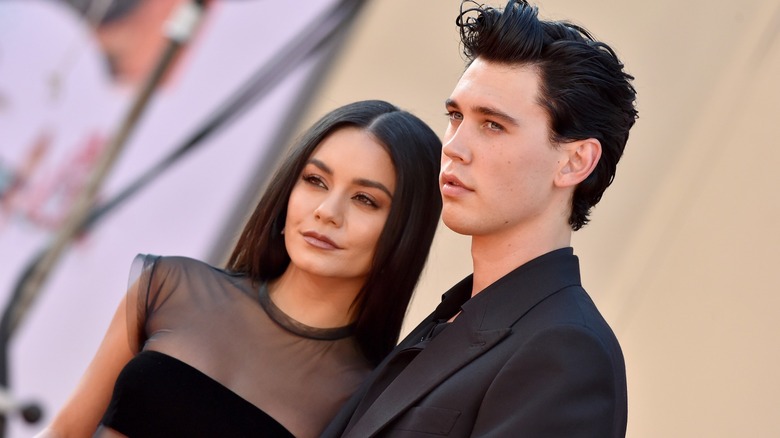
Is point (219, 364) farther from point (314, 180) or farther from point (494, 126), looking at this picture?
point (494, 126)

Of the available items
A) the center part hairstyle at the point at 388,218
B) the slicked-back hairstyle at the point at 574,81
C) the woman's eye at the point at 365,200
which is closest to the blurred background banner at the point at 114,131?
the center part hairstyle at the point at 388,218

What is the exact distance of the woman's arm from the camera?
209 centimetres

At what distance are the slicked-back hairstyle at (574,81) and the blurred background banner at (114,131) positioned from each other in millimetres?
2141

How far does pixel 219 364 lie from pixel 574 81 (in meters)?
0.90

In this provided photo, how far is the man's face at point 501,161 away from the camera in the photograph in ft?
5.27

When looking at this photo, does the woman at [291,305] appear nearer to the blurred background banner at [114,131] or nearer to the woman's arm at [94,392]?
the woman's arm at [94,392]

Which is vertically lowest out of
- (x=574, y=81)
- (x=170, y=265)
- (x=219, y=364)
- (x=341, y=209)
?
(x=219, y=364)

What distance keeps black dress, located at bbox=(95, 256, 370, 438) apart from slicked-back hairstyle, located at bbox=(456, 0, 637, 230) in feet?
2.05

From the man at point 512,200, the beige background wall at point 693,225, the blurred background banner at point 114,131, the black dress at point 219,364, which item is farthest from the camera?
the blurred background banner at point 114,131

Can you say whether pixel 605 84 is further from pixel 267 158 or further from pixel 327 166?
pixel 267 158

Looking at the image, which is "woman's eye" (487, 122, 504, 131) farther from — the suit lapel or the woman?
the woman

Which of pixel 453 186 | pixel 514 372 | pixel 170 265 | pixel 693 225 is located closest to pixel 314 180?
pixel 170 265

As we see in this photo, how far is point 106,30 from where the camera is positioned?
4578mm

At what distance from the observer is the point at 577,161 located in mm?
1640
